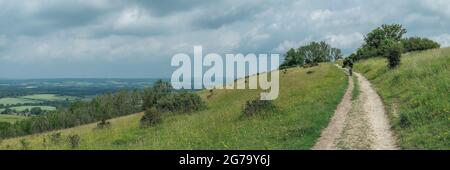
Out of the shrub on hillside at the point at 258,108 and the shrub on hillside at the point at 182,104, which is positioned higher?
the shrub on hillside at the point at 258,108

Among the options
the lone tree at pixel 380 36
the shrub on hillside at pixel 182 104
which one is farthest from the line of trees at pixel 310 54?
the shrub on hillside at pixel 182 104

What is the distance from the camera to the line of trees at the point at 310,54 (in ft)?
463

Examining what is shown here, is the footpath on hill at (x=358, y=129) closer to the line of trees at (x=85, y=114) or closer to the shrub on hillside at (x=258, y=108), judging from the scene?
the shrub on hillside at (x=258, y=108)

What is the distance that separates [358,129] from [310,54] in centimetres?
13326

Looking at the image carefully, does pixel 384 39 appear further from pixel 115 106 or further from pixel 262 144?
pixel 262 144

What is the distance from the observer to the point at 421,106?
21.0m

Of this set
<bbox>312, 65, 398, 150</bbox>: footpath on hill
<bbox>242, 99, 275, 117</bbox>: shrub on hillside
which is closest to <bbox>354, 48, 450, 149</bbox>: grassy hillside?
<bbox>312, 65, 398, 150</bbox>: footpath on hill

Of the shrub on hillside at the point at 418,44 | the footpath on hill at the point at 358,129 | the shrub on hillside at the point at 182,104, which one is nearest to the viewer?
the footpath on hill at the point at 358,129

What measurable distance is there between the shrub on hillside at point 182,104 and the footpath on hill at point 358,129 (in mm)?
20425

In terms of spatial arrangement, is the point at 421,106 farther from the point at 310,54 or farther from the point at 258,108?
the point at 310,54

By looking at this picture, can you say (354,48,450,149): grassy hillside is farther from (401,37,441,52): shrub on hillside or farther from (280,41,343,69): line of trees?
(280,41,343,69): line of trees

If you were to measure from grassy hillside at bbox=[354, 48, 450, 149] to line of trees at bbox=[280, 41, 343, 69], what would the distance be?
100768mm

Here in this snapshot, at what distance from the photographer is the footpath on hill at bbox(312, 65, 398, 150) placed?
54.1 feet

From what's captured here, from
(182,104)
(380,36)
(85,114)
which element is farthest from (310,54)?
(182,104)
